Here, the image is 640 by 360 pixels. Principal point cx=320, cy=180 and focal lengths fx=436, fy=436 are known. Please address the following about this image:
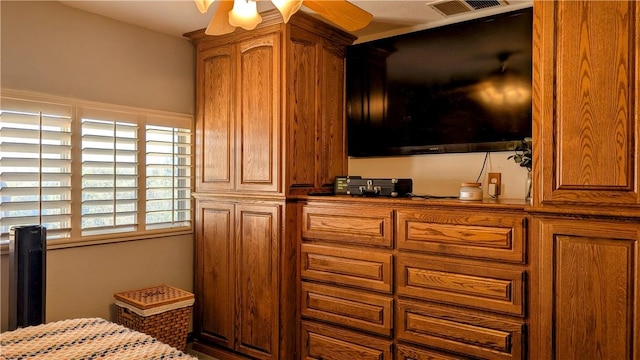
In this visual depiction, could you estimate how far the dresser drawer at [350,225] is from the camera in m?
2.61

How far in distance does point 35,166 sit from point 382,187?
2.20m

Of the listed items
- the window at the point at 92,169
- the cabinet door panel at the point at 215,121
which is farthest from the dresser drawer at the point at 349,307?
the window at the point at 92,169

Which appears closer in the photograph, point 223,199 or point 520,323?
point 520,323

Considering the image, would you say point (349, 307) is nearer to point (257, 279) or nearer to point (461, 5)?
point (257, 279)

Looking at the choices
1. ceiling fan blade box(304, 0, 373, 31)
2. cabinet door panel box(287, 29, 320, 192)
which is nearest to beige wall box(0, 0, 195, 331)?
cabinet door panel box(287, 29, 320, 192)

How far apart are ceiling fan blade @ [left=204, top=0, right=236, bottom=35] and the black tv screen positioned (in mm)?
1286

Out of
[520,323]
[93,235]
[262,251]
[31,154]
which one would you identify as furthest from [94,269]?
[520,323]

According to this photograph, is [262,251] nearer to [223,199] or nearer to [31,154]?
[223,199]

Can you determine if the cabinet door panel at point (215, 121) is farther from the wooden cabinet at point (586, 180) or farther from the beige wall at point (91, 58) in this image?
the wooden cabinet at point (586, 180)

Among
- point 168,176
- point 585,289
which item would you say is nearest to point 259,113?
point 168,176

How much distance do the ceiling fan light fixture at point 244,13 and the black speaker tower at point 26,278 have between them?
172cm

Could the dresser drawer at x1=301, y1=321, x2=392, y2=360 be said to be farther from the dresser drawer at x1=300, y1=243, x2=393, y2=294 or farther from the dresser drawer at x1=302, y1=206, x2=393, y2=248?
the dresser drawer at x1=302, y1=206, x2=393, y2=248

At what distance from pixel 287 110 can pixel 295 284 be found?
3.93 ft

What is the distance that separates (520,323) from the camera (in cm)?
216
